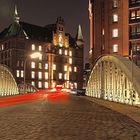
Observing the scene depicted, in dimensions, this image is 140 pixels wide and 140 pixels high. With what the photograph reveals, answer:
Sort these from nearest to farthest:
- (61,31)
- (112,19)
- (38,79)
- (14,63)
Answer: (112,19)
(14,63)
(38,79)
(61,31)

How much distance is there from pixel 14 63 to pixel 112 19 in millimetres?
42116

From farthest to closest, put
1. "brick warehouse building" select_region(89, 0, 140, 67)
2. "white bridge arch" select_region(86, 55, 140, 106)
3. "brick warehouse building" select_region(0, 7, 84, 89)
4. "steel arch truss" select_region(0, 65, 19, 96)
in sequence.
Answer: "brick warehouse building" select_region(0, 7, 84, 89) < "brick warehouse building" select_region(89, 0, 140, 67) < "steel arch truss" select_region(0, 65, 19, 96) < "white bridge arch" select_region(86, 55, 140, 106)

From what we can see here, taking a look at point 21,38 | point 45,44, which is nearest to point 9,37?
point 21,38

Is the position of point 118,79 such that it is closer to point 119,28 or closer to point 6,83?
point 6,83

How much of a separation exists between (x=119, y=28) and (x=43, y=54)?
5059 cm

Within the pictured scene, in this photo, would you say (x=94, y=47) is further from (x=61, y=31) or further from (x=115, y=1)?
(x=61, y=31)

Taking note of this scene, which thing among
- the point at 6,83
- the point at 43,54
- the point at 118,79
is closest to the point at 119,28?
the point at 6,83

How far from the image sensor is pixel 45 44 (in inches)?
4796

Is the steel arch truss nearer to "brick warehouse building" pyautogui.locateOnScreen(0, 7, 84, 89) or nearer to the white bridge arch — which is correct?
the white bridge arch

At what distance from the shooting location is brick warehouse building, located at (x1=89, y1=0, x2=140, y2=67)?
7162cm

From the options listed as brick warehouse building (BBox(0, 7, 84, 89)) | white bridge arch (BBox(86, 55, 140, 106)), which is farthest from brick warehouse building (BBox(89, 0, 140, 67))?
brick warehouse building (BBox(0, 7, 84, 89))

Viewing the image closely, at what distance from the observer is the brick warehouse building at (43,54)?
111688 mm

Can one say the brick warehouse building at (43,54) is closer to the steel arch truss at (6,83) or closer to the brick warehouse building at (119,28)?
the brick warehouse building at (119,28)

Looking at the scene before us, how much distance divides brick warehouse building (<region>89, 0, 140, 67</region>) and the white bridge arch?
25093mm
